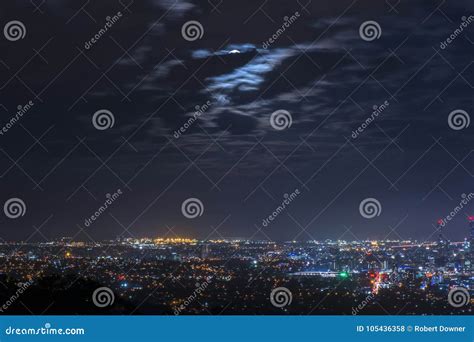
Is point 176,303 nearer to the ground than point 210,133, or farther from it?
nearer to the ground

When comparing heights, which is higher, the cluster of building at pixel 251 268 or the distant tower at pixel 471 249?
the distant tower at pixel 471 249

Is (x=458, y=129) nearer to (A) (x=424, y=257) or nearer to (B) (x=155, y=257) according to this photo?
(A) (x=424, y=257)

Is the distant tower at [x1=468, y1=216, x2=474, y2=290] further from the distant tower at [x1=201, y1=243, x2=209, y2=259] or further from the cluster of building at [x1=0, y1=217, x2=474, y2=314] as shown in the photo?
the distant tower at [x1=201, y1=243, x2=209, y2=259]

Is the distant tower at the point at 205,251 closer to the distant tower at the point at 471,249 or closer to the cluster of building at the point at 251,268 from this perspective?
the cluster of building at the point at 251,268

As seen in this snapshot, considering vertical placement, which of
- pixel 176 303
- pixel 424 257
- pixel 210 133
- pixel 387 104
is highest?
pixel 387 104

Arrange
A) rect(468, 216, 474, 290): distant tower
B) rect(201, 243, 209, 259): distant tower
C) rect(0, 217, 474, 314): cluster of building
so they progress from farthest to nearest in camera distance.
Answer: rect(201, 243, 209, 259): distant tower < rect(468, 216, 474, 290): distant tower < rect(0, 217, 474, 314): cluster of building

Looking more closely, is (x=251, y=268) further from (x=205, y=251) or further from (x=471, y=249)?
(x=471, y=249)

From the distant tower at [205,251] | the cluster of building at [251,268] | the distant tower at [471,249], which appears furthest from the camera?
the distant tower at [205,251]

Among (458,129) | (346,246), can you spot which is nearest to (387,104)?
(458,129)

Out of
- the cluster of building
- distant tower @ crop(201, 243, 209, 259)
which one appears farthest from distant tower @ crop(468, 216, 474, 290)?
distant tower @ crop(201, 243, 209, 259)

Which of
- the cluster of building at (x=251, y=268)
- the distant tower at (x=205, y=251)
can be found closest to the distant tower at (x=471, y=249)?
the cluster of building at (x=251, y=268)
